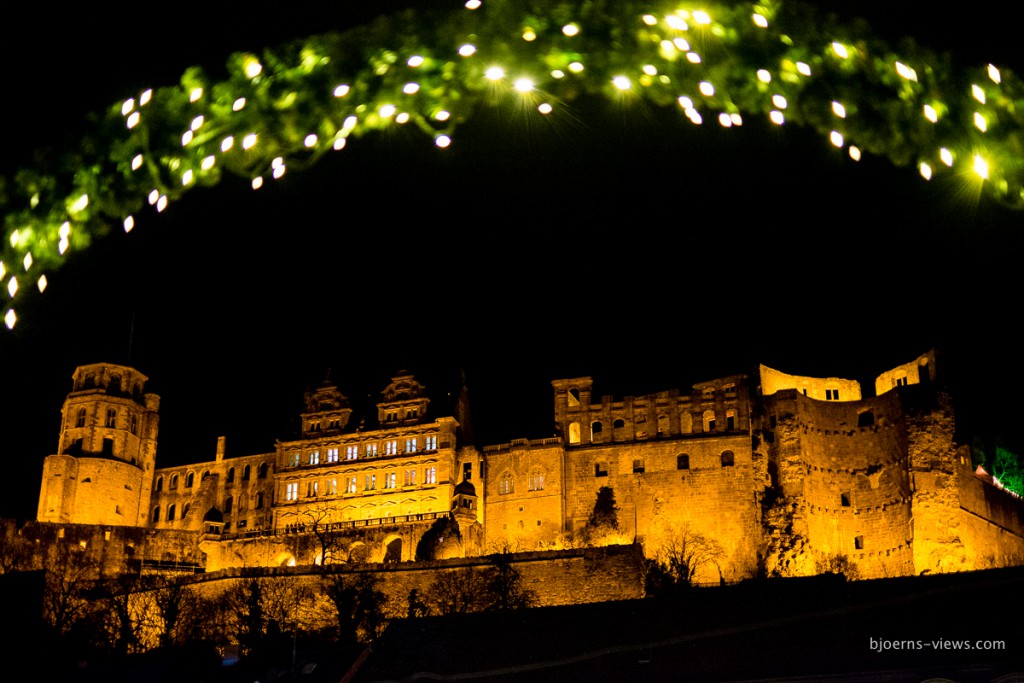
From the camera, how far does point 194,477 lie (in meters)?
84.9

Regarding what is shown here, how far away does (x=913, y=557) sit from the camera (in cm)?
6525

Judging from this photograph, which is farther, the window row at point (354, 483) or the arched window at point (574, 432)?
the window row at point (354, 483)

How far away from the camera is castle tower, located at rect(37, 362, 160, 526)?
79500mm

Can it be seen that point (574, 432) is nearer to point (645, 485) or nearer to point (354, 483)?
point (645, 485)

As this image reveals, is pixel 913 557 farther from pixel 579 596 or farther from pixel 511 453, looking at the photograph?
pixel 511 453

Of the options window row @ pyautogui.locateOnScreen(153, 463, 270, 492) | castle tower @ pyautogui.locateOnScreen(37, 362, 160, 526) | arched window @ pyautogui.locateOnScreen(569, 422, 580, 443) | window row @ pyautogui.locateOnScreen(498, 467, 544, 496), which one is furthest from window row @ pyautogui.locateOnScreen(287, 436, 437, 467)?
castle tower @ pyautogui.locateOnScreen(37, 362, 160, 526)

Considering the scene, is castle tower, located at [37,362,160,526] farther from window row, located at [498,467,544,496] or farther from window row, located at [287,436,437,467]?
window row, located at [498,467,544,496]

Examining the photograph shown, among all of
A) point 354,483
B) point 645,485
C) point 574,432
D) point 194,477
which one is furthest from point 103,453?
point 645,485

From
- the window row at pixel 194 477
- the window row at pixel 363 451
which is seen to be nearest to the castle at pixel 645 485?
the window row at pixel 363 451

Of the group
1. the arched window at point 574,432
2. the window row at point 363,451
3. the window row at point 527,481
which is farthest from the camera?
the window row at point 363,451

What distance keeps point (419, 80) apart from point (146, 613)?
6419cm

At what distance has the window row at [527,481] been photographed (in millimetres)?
71500

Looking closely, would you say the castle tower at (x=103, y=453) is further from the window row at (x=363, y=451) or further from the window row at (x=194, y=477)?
the window row at (x=363, y=451)

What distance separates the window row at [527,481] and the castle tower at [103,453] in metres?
28.0
